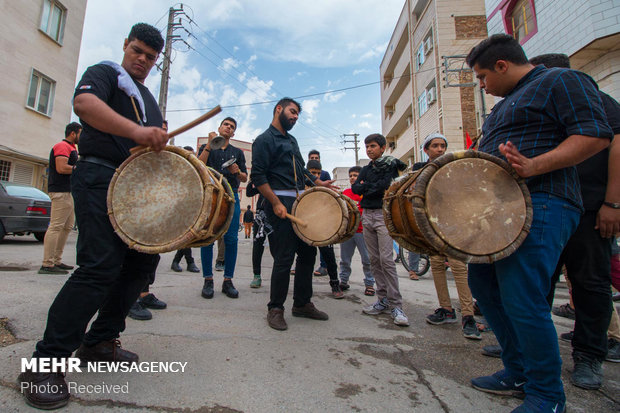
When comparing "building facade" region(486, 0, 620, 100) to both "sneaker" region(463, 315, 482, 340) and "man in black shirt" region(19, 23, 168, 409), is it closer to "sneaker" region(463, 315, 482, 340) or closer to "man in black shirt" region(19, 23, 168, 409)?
"sneaker" region(463, 315, 482, 340)

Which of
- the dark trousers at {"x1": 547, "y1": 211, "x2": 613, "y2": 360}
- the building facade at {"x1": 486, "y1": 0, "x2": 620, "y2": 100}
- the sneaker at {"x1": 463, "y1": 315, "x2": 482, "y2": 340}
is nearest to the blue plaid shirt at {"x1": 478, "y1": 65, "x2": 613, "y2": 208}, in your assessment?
the dark trousers at {"x1": 547, "y1": 211, "x2": 613, "y2": 360}

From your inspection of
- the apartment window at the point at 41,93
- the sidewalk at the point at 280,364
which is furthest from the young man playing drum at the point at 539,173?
the apartment window at the point at 41,93

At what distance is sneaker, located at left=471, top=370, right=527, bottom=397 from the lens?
1.75 meters

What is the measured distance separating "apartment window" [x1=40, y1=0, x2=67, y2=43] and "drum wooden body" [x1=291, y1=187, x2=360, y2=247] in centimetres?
1663

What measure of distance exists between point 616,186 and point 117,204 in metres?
2.82

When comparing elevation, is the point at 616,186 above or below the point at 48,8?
below

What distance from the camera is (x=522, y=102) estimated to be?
1628mm

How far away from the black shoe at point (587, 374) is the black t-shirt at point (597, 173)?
95 cm

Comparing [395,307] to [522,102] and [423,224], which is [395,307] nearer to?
[423,224]

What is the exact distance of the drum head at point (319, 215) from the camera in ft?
9.36

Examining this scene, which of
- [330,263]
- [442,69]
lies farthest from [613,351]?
[442,69]

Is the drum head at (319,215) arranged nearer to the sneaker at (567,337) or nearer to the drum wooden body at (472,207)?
the drum wooden body at (472,207)

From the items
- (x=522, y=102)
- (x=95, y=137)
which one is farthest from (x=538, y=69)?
(x=95, y=137)

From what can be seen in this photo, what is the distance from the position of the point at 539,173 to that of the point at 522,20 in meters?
11.1
